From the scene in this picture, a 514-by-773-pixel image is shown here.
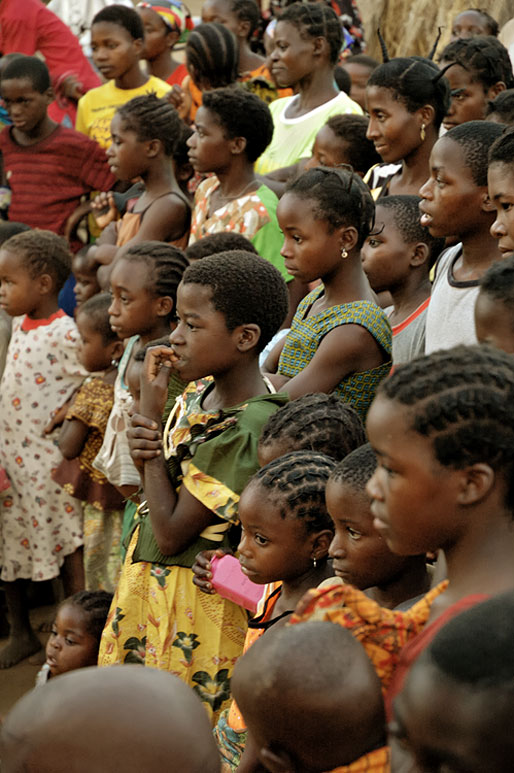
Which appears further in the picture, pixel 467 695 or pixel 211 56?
pixel 211 56

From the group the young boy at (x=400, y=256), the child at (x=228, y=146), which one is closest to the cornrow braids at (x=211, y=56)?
the child at (x=228, y=146)

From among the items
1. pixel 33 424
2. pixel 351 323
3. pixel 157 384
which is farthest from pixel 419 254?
pixel 33 424

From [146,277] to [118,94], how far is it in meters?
3.10

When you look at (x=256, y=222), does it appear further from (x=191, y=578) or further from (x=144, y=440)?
(x=191, y=578)

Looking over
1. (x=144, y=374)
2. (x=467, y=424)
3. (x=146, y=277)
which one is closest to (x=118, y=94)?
(x=146, y=277)

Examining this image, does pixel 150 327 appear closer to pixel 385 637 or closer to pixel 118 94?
pixel 385 637

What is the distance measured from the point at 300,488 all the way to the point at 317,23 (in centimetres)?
365

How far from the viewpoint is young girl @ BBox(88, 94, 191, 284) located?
16.2 feet

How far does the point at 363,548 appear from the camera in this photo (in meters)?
2.29

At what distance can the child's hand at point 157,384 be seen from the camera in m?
3.13

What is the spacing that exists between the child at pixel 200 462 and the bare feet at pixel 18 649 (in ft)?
6.43

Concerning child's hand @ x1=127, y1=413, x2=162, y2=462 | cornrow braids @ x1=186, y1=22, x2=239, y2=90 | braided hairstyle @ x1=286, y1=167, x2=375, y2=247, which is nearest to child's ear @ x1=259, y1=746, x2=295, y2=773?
child's hand @ x1=127, y1=413, x2=162, y2=462

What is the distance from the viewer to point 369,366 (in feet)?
10.8

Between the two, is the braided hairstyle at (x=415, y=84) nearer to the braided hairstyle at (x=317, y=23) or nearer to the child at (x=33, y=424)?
the braided hairstyle at (x=317, y=23)
